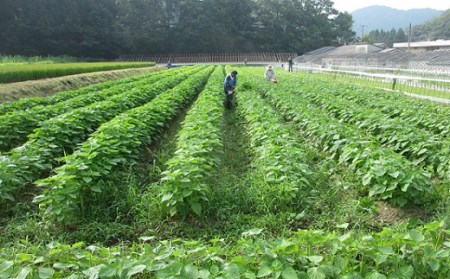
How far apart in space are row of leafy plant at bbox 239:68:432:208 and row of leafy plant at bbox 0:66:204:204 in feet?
14.6

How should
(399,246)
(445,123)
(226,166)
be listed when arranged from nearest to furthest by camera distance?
(399,246) → (226,166) → (445,123)

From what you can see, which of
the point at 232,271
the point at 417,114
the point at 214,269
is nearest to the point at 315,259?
the point at 232,271

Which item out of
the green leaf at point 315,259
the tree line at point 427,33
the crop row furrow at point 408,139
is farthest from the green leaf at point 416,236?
the tree line at point 427,33

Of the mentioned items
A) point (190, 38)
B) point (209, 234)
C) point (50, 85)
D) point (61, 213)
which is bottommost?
point (209, 234)

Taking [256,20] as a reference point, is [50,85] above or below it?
→ below

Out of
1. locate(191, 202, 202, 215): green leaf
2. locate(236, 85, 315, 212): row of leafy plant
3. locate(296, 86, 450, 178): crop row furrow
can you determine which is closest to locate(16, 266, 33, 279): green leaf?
locate(191, 202, 202, 215): green leaf

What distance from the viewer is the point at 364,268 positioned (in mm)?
2660

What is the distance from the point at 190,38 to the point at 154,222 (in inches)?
2811

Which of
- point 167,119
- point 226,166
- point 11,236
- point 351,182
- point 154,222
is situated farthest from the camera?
point 167,119

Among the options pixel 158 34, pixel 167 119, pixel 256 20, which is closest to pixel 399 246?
pixel 167 119

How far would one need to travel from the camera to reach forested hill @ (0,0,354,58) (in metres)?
54.7

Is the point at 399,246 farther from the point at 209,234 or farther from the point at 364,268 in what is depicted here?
the point at 209,234

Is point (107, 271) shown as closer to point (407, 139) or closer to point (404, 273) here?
point (404, 273)

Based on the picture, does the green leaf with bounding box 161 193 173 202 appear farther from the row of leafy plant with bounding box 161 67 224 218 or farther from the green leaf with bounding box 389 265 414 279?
the green leaf with bounding box 389 265 414 279
